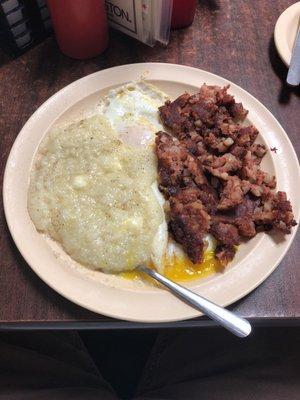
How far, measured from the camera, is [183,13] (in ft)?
5.36

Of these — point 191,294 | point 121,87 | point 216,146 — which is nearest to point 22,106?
point 121,87

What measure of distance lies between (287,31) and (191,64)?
0.41 metres

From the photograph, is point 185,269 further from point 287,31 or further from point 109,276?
point 287,31

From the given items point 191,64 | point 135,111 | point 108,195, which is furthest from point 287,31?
point 108,195

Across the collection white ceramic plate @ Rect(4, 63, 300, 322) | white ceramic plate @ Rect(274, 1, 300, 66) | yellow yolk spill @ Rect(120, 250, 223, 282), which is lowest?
yellow yolk spill @ Rect(120, 250, 223, 282)

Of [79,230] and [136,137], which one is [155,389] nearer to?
[79,230]

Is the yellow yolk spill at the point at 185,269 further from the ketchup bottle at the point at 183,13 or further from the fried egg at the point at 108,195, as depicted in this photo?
the ketchup bottle at the point at 183,13

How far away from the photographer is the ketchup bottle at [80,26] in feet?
4.55

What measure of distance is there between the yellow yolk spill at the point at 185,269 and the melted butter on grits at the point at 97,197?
0.12 feet

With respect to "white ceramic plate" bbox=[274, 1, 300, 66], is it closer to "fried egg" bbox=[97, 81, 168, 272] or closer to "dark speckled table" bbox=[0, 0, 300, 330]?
"dark speckled table" bbox=[0, 0, 300, 330]

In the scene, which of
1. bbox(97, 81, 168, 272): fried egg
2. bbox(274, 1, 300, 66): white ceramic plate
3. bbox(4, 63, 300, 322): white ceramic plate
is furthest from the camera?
bbox(274, 1, 300, 66): white ceramic plate

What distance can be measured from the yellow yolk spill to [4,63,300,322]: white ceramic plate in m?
0.03

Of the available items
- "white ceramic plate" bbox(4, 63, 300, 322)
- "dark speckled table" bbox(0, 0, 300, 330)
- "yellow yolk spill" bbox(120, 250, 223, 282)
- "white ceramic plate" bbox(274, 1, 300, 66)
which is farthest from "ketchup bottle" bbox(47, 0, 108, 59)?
"yellow yolk spill" bbox(120, 250, 223, 282)

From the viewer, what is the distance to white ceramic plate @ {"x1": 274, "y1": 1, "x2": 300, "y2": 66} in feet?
4.94
